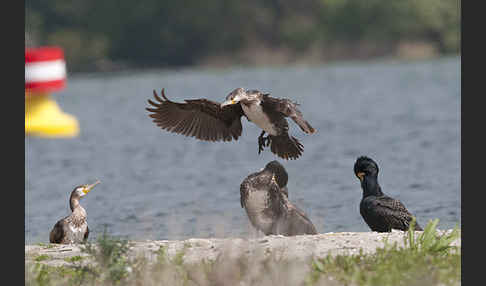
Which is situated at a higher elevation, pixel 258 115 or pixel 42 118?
pixel 42 118

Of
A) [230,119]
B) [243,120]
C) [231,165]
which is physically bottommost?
[230,119]

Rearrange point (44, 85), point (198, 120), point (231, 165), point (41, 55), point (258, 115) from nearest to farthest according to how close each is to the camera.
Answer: point (258, 115), point (198, 120), point (41, 55), point (44, 85), point (231, 165)

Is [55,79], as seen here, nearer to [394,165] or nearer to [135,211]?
[135,211]

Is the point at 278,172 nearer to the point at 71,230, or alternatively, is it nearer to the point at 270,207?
the point at 270,207

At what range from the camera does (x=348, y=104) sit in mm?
39531

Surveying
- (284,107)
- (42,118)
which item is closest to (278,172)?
(284,107)

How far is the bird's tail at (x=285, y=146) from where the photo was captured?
1004cm

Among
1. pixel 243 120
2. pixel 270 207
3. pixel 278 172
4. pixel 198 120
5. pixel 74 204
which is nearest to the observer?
pixel 270 207

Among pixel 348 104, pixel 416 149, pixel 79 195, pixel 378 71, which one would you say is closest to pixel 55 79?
pixel 79 195

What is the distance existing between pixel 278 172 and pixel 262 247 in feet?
6.57

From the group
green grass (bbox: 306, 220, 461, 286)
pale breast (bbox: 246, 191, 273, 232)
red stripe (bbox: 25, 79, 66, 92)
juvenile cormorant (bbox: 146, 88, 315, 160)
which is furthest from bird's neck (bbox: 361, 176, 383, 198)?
red stripe (bbox: 25, 79, 66, 92)

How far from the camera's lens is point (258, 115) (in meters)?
9.65

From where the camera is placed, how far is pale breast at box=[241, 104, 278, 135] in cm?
959

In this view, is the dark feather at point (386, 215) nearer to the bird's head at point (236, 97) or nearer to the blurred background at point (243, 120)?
the blurred background at point (243, 120)
